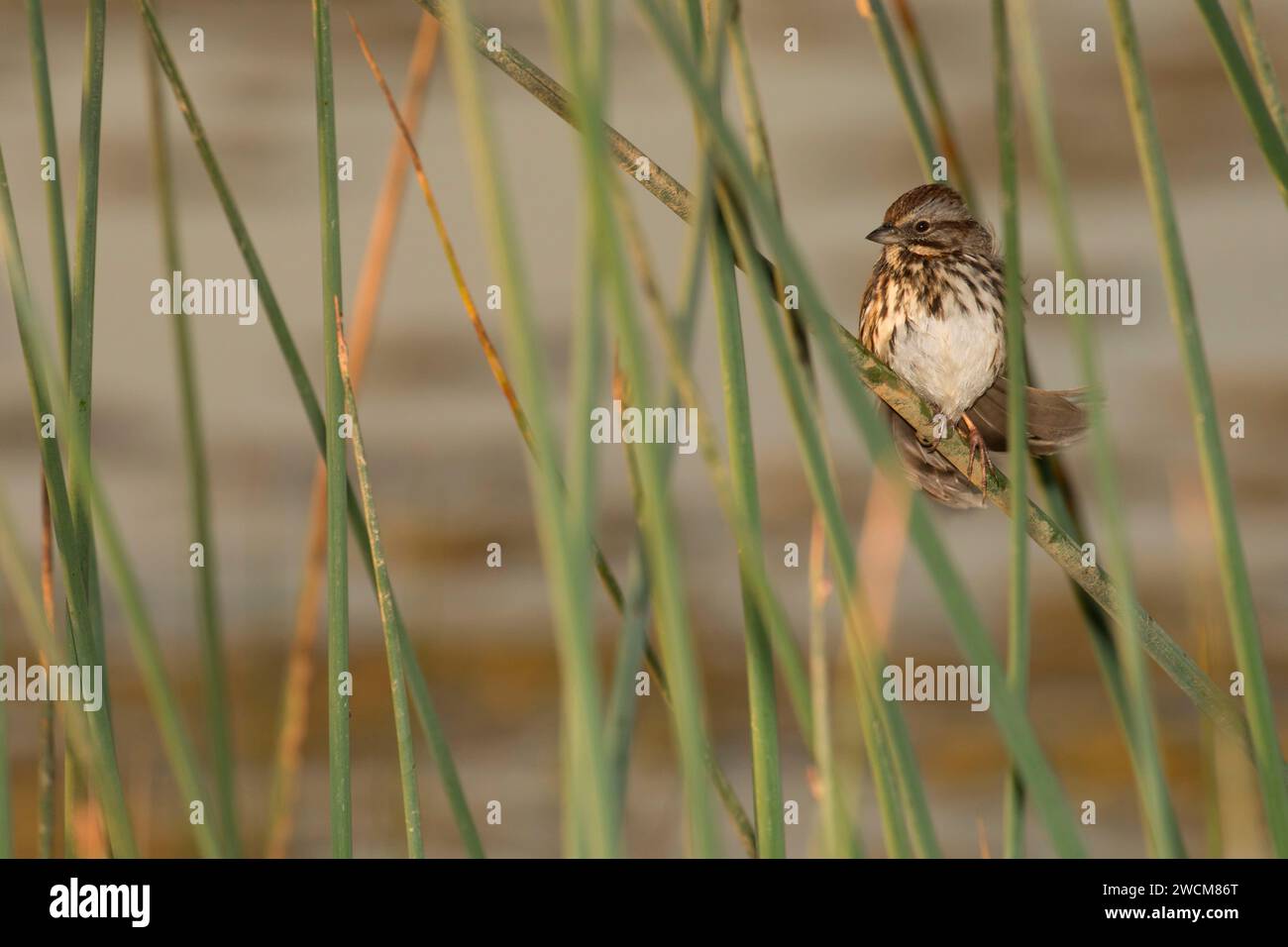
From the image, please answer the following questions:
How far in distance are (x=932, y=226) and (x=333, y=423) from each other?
1.52 m

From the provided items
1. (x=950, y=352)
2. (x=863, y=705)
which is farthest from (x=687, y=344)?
(x=950, y=352)

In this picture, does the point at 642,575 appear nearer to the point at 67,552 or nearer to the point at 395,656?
the point at 395,656

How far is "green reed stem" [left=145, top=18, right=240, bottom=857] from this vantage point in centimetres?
170

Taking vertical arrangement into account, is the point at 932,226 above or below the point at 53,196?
above

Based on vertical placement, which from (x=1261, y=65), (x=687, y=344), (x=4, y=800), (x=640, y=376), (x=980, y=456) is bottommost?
(x=4, y=800)

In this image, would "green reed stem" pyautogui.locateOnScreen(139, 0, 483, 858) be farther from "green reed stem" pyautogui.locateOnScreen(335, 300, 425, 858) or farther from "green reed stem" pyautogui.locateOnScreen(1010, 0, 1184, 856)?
"green reed stem" pyautogui.locateOnScreen(1010, 0, 1184, 856)

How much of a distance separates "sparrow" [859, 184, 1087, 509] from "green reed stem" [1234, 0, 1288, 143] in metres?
0.62

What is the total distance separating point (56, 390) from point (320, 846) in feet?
14.0

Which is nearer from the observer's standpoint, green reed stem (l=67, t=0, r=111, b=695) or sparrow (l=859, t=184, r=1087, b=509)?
green reed stem (l=67, t=0, r=111, b=695)

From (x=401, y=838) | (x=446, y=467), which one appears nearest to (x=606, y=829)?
(x=401, y=838)

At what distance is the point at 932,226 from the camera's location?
8.23 feet

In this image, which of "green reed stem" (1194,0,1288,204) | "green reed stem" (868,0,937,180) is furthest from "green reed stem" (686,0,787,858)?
"green reed stem" (1194,0,1288,204)

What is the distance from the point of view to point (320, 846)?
5078mm
